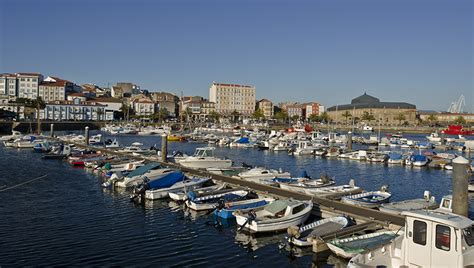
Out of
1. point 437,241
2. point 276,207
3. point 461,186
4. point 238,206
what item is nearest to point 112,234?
point 238,206

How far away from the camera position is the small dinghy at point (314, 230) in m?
16.3

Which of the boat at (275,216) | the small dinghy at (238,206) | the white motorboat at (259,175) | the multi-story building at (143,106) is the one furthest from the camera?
the multi-story building at (143,106)

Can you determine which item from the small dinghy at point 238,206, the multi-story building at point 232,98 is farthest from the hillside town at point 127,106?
the small dinghy at point 238,206

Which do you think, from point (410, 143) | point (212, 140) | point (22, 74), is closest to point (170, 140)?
point (212, 140)

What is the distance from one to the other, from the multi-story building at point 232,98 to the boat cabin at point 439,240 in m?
172

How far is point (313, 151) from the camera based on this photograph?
56719 mm

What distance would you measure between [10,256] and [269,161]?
3670 cm

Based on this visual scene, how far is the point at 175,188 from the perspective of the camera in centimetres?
2514

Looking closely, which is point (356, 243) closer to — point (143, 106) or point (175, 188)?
point (175, 188)

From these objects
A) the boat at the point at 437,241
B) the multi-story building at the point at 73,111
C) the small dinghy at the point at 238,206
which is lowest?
the small dinghy at the point at 238,206

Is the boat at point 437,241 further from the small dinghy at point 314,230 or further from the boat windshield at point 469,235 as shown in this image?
the small dinghy at point 314,230

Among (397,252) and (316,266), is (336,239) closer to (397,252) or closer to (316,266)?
(316,266)

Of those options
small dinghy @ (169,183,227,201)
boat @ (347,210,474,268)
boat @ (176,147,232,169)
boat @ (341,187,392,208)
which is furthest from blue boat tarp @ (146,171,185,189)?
boat @ (347,210,474,268)

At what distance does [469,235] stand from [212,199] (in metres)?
13.8
